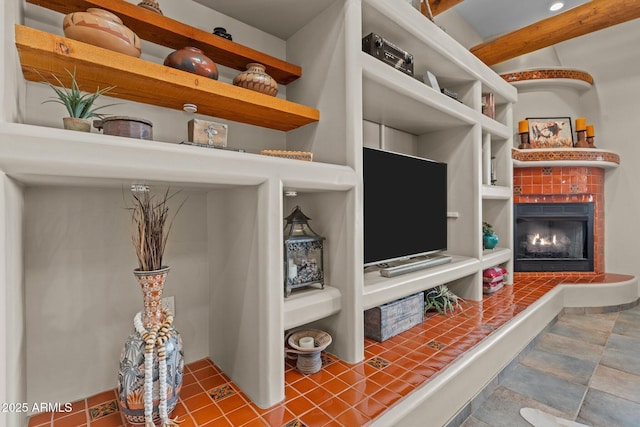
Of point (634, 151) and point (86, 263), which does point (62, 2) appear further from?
point (634, 151)

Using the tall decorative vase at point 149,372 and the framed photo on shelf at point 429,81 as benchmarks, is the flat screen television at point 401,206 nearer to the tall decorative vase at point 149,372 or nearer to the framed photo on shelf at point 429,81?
the framed photo on shelf at point 429,81

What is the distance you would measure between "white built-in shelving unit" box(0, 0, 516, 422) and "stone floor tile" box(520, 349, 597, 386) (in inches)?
34.2

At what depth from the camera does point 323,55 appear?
1.72 metres

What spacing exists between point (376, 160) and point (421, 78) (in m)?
1.00

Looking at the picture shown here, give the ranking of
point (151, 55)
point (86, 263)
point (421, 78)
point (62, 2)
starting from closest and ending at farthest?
1. point (62, 2)
2. point (86, 263)
3. point (151, 55)
4. point (421, 78)

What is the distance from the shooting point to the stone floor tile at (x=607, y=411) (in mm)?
1537

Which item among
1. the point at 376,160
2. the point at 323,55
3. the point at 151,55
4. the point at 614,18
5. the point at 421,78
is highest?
the point at 614,18

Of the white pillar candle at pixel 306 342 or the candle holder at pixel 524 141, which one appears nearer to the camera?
the white pillar candle at pixel 306 342

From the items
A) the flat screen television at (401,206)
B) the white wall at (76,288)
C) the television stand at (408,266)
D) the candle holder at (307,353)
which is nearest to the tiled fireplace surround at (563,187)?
the flat screen television at (401,206)

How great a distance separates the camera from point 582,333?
2.62 m

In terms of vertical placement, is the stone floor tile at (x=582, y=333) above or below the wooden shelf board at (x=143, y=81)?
below

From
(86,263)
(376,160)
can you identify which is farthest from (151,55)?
(376,160)

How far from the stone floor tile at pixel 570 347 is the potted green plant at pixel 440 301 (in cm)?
67

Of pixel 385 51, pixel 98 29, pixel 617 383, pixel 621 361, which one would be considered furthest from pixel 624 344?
pixel 98 29
